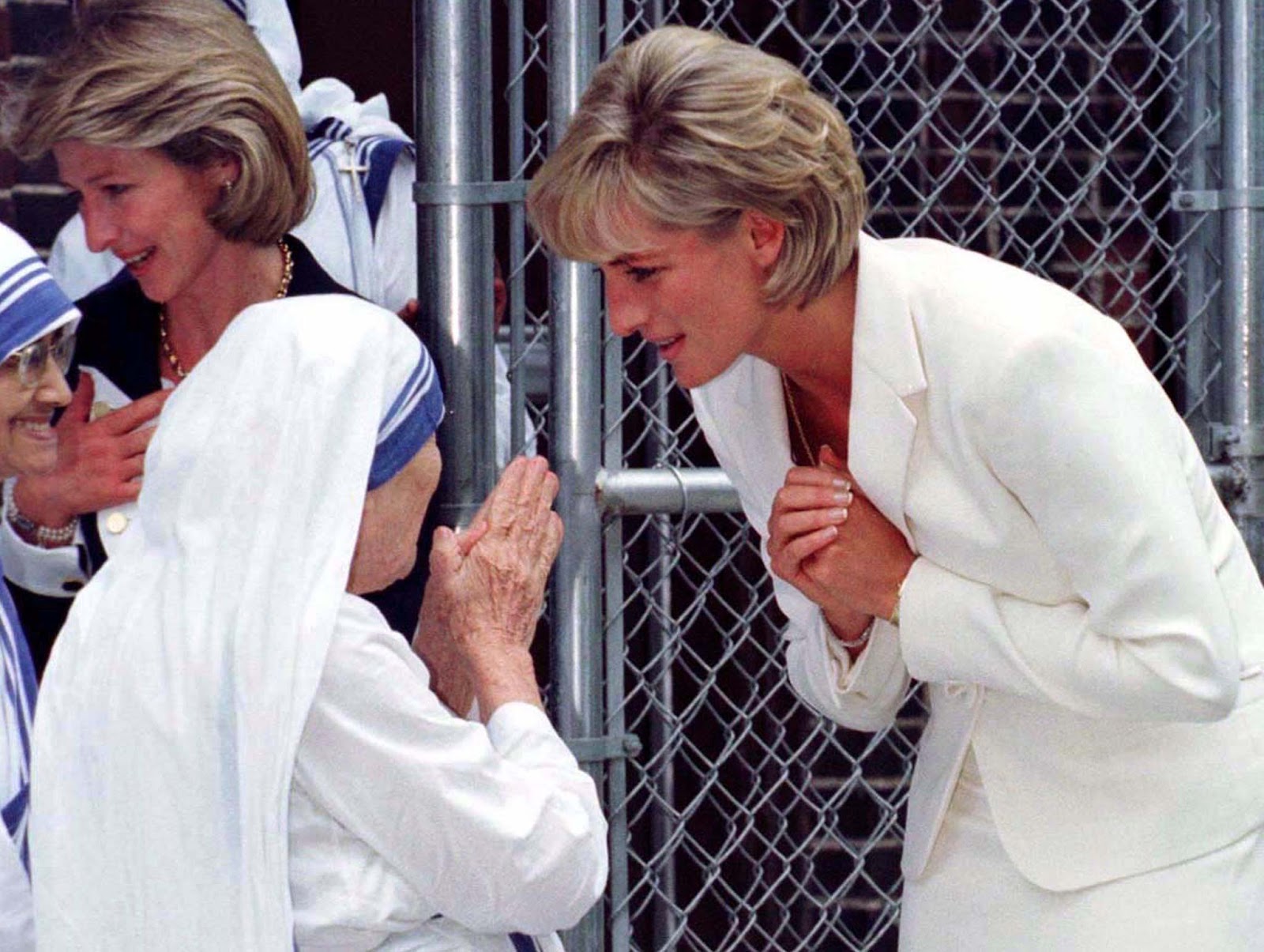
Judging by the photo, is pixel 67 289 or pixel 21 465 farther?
pixel 67 289

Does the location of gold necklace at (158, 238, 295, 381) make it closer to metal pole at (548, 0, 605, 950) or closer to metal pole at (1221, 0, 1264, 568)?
metal pole at (548, 0, 605, 950)

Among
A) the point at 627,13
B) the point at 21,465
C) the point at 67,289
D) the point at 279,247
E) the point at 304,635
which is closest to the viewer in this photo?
the point at 304,635

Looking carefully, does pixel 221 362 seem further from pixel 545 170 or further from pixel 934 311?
pixel 934 311

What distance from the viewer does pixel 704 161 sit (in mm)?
2195

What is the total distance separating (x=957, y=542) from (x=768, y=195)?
0.44 metres

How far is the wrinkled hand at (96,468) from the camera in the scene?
8.48 ft

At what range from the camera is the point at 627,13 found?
384 centimetres

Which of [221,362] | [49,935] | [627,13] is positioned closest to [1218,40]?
[627,13]

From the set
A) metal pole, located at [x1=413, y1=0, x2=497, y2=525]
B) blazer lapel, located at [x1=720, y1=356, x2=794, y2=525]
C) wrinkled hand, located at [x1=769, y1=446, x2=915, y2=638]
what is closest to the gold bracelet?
wrinkled hand, located at [x1=769, y1=446, x2=915, y2=638]

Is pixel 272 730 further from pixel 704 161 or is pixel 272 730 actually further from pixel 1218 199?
pixel 1218 199

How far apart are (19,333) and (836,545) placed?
3.30 feet

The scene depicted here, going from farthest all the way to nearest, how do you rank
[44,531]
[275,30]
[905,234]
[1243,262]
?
[905,234] → [1243,262] → [275,30] → [44,531]

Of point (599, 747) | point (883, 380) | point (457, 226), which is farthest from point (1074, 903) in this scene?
point (457, 226)

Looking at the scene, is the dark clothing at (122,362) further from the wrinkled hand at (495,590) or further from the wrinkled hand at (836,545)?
the wrinkled hand at (836,545)
